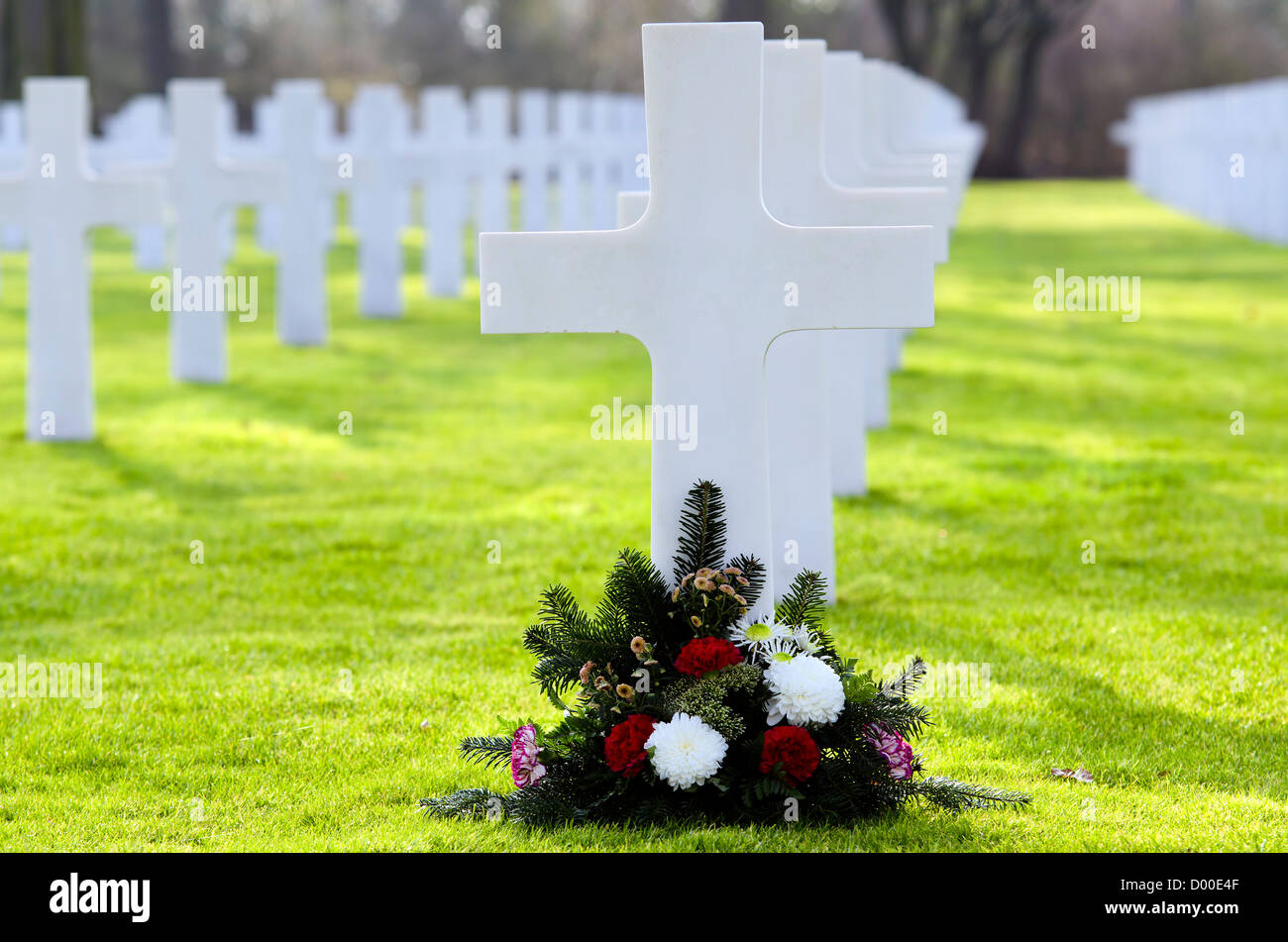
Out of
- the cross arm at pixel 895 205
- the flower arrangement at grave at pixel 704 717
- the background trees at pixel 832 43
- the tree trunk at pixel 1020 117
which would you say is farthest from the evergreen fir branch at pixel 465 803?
the tree trunk at pixel 1020 117

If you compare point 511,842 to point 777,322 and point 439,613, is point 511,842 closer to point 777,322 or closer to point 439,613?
point 777,322

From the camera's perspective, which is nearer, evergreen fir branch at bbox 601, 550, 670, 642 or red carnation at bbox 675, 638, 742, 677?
A: red carnation at bbox 675, 638, 742, 677

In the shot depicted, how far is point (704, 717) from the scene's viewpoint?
11.7ft

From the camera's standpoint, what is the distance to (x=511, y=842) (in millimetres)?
3512

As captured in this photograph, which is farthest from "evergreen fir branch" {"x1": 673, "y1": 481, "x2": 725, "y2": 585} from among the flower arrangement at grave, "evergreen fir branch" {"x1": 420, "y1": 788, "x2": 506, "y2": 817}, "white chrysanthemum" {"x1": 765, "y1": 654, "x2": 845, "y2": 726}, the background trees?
the background trees

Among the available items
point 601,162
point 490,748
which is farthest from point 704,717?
point 601,162

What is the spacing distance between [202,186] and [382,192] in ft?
11.1

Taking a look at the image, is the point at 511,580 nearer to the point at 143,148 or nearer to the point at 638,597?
the point at 638,597

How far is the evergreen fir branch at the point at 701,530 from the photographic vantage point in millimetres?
3787

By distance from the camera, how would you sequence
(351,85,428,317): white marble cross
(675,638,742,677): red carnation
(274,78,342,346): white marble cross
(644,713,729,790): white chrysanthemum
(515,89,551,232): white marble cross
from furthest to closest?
(515,89,551,232): white marble cross, (351,85,428,317): white marble cross, (274,78,342,346): white marble cross, (675,638,742,677): red carnation, (644,713,729,790): white chrysanthemum

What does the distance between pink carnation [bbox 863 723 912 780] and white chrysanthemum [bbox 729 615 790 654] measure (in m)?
0.29

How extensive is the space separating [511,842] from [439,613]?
216 cm

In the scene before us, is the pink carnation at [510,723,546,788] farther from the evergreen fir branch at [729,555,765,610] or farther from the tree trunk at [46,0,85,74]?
the tree trunk at [46,0,85,74]

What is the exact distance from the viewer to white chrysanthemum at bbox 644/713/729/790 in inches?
138
